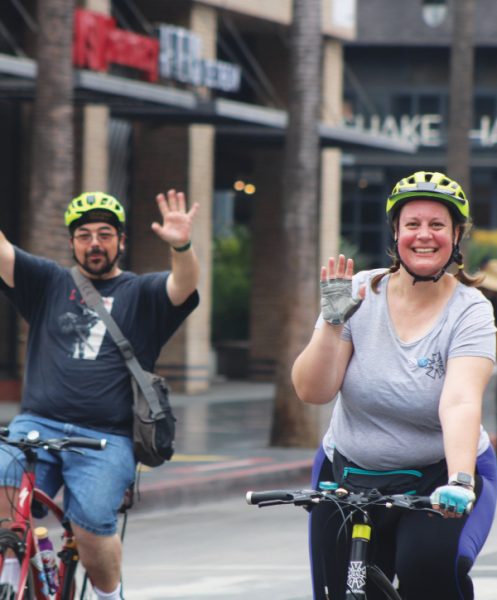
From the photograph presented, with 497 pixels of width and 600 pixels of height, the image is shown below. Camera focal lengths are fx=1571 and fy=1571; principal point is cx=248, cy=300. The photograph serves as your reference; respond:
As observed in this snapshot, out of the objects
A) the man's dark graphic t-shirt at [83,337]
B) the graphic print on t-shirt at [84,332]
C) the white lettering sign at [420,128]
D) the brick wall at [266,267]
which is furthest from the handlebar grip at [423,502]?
the white lettering sign at [420,128]

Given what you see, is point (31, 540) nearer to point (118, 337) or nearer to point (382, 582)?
point (118, 337)

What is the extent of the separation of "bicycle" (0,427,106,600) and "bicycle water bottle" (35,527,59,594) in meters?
0.01

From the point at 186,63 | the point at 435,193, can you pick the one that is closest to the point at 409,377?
the point at 435,193

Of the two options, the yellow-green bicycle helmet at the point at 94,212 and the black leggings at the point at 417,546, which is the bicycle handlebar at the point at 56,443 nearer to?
the yellow-green bicycle helmet at the point at 94,212

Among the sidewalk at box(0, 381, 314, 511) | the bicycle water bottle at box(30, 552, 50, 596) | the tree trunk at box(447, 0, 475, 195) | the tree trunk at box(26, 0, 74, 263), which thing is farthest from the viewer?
the tree trunk at box(447, 0, 475, 195)

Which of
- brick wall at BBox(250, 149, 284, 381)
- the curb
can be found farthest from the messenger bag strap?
brick wall at BBox(250, 149, 284, 381)

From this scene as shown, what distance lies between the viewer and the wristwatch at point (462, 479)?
432 centimetres

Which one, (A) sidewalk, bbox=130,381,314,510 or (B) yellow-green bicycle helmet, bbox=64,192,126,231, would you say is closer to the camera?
(B) yellow-green bicycle helmet, bbox=64,192,126,231

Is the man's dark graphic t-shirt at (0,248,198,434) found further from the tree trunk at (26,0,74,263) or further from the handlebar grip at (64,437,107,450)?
the tree trunk at (26,0,74,263)

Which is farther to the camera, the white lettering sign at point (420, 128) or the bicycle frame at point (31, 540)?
the white lettering sign at point (420, 128)

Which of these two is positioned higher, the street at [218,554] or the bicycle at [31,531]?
the bicycle at [31,531]

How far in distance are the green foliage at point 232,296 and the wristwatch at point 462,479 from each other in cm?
2594

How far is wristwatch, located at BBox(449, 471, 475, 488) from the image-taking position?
14.2 feet

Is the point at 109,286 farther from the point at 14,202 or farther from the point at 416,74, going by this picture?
the point at 416,74
